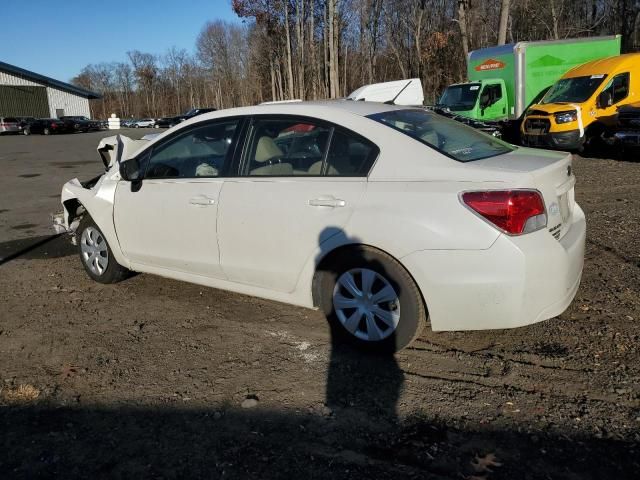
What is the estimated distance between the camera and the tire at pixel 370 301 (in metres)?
3.42

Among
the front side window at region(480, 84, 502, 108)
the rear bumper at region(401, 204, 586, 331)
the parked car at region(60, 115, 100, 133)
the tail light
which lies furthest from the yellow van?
the parked car at region(60, 115, 100, 133)

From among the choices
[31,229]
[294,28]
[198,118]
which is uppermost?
[294,28]

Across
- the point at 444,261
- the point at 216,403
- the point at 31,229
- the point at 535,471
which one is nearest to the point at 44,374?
the point at 216,403

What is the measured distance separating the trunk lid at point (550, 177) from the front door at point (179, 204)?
1.97 metres

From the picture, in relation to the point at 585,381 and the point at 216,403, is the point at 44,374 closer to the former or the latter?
the point at 216,403

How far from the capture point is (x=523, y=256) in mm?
3121

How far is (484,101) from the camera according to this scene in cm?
1905

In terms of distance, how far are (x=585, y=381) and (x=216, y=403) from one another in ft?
7.09

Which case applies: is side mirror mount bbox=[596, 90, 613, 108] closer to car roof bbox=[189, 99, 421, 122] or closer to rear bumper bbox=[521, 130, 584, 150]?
rear bumper bbox=[521, 130, 584, 150]

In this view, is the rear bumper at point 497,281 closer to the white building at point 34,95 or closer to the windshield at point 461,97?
the windshield at point 461,97

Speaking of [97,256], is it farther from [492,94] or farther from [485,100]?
[492,94]

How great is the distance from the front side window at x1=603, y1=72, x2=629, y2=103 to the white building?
53.9m

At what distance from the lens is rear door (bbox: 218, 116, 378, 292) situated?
3604 mm

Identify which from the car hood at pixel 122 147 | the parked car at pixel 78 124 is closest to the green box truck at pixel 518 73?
the car hood at pixel 122 147
